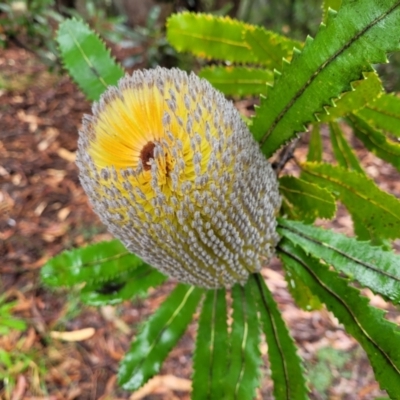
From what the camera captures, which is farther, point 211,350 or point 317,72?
point 211,350

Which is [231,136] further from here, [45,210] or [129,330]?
[45,210]

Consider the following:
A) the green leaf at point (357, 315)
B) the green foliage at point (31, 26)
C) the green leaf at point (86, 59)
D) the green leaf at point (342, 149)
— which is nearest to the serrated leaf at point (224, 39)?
the green leaf at point (86, 59)

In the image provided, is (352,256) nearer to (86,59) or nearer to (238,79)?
(238,79)

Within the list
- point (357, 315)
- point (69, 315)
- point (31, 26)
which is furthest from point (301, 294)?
point (31, 26)

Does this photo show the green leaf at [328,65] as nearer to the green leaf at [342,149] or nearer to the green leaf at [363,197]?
the green leaf at [363,197]

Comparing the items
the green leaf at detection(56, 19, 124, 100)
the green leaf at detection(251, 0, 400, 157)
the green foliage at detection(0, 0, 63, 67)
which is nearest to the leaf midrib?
the green leaf at detection(251, 0, 400, 157)

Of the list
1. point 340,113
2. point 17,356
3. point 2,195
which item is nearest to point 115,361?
point 17,356

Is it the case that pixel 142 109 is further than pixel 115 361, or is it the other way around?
pixel 115 361

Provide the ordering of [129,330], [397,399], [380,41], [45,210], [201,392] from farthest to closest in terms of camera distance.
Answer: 1. [45,210]
2. [129,330]
3. [201,392]
4. [397,399]
5. [380,41]
